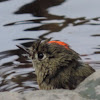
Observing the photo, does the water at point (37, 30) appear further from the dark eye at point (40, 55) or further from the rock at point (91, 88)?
the rock at point (91, 88)

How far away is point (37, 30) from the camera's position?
495cm

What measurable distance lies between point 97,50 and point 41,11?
1.41m

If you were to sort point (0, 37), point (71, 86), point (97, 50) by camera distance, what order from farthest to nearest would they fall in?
point (0, 37)
point (97, 50)
point (71, 86)

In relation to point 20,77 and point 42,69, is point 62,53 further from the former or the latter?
point 20,77

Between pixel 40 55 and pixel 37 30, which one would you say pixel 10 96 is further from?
pixel 37 30

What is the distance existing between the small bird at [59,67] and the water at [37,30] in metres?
0.75

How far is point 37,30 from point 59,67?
2020 mm

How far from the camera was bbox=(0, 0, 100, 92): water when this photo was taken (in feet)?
13.2

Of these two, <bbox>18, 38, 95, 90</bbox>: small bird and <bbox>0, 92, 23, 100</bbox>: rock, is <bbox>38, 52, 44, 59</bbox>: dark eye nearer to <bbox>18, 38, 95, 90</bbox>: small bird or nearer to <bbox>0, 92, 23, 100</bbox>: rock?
<bbox>18, 38, 95, 90</bbox>: small bird

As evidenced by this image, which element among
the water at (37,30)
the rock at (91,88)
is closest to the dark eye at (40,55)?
the rock at (91,88)

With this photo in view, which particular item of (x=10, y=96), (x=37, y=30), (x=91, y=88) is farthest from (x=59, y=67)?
(x=37, y=30)

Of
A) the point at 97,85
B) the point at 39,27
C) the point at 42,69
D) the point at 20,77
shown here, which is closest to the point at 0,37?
the point at 39,27

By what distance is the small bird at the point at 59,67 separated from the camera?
295cm

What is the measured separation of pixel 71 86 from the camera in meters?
2.93
